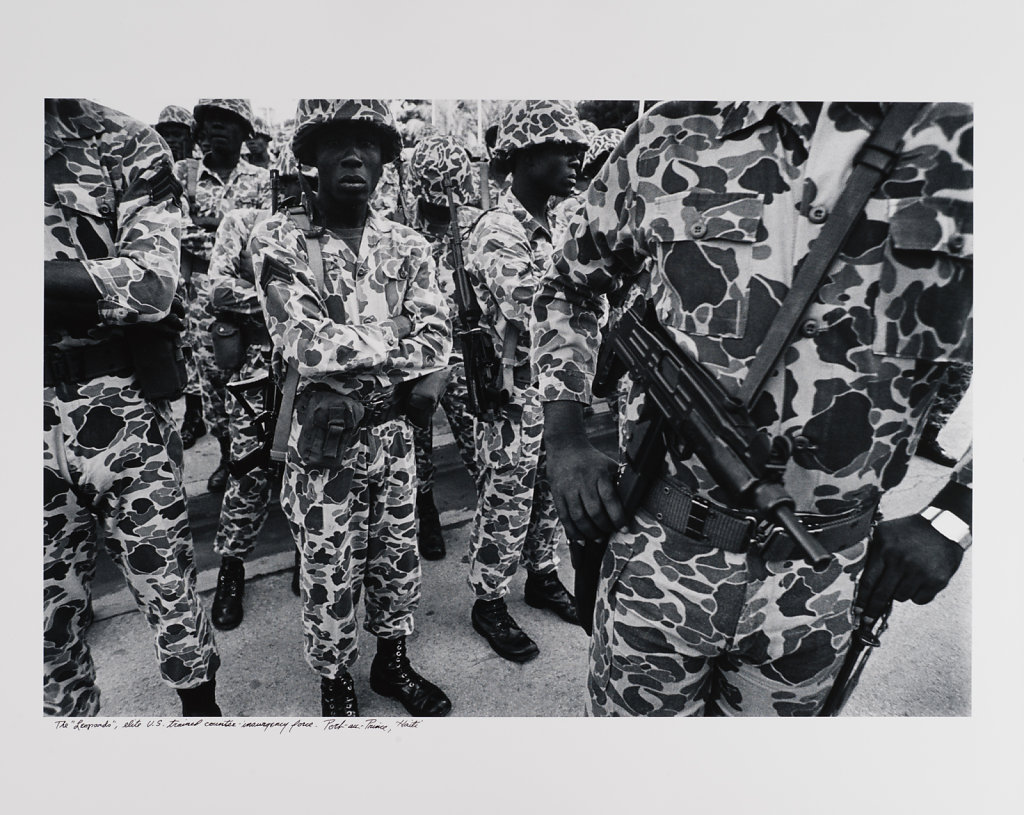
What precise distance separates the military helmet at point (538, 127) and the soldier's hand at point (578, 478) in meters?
1.00

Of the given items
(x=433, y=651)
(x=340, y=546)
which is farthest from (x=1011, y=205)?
(x=433, y=651)

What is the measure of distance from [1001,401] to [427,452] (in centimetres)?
237

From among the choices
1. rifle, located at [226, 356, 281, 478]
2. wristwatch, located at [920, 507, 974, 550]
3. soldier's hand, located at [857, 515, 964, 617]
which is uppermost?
wristwatch, located at [920, 507, 974, 550]

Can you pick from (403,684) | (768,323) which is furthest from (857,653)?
(403,684)

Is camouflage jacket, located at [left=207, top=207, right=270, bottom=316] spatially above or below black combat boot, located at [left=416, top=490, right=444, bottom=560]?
above

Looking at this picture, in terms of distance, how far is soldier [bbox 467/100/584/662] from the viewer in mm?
2287

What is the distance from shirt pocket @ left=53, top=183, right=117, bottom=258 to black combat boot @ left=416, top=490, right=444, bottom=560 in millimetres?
1834

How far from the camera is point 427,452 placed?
10.5ft

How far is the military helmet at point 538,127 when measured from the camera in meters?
1.89

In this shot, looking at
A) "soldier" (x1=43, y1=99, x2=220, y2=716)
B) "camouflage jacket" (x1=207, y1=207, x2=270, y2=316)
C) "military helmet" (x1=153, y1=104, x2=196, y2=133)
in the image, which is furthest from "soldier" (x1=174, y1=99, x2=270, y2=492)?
"soldier" (x1=43, y1=99, x2=220, y2=716)

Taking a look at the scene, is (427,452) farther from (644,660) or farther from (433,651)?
(644,660)

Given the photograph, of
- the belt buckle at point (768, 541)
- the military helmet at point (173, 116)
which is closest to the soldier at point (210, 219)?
the military helmet at point (173, 116)

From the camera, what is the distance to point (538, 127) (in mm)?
2066

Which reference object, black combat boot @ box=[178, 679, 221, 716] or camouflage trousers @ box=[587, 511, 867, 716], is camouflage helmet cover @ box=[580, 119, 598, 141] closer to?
camouflage trousers @ box=[587, 511, 867, 716]
